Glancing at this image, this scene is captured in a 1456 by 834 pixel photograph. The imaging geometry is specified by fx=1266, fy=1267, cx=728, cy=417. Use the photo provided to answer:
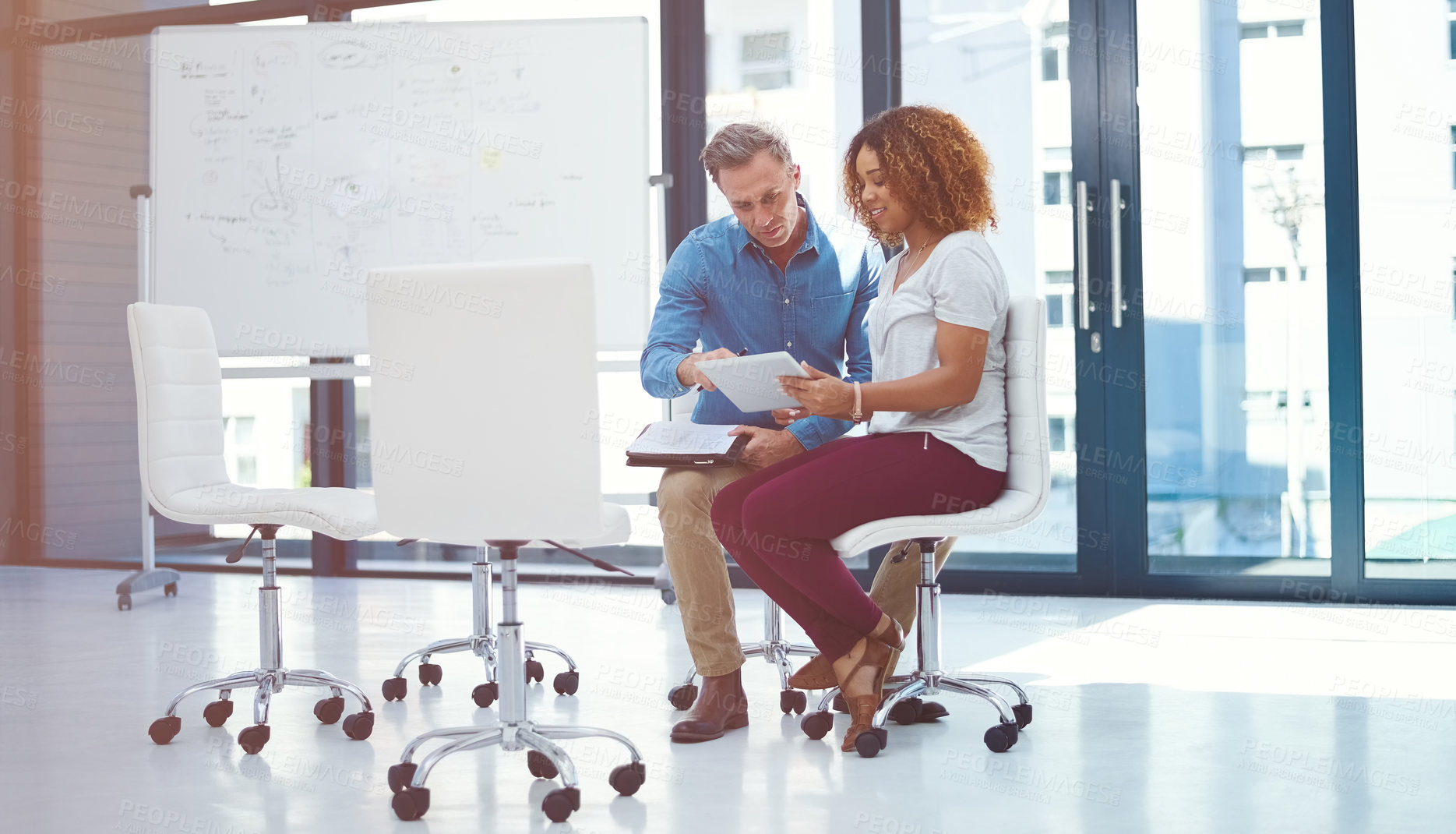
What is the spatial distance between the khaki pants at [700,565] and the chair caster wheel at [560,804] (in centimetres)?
55

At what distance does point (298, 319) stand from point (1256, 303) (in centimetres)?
316

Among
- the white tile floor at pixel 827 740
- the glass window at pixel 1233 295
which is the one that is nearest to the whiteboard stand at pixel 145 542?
the white tile floor at pixel 827 740

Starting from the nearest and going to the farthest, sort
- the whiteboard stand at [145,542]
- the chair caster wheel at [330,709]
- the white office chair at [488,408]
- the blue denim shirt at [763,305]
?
the white office chair at [488,408], the chair caster wheel at [330,709], the blue denim shirt at [763,305], the whiteboard stand at [145,542]

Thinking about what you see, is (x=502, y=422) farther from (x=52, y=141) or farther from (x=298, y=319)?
(x=52, y=141)

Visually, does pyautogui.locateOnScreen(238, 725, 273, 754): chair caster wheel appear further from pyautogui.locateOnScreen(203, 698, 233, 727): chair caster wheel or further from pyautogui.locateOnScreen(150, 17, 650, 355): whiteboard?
pyautogui.locateOnScreen(150, 17, 650, 355): whiteboard

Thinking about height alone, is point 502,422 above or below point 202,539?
above

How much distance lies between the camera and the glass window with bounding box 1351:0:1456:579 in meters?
3.80

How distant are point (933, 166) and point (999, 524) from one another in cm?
67

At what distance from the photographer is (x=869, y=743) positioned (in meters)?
2.25

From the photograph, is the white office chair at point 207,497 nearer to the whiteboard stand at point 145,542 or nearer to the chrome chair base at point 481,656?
the chrome chair base at point 481,656

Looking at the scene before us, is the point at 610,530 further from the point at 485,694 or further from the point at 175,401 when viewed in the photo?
the point at 175,401

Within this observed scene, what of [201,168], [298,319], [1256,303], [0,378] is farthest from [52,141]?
[1256,303]

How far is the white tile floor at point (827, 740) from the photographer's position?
6.44 ft

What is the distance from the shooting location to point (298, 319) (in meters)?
4.35
